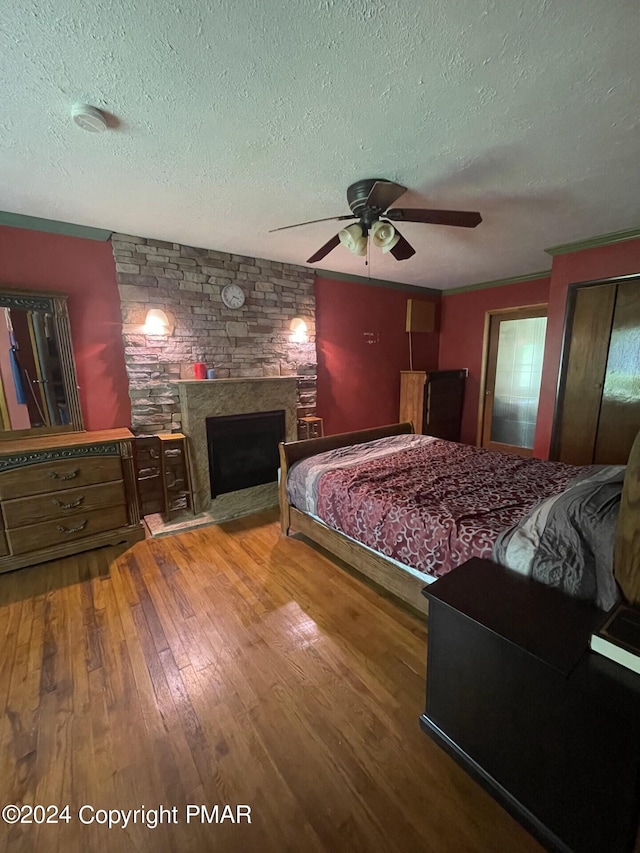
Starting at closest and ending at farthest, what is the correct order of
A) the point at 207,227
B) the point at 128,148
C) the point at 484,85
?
the point at 484,85
the point at 128,148
the point at 207,227

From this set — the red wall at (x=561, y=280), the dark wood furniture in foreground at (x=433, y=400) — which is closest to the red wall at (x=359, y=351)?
the dark wood furniture in foreground at (x=433, y=400)

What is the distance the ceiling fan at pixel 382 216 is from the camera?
1975 mm

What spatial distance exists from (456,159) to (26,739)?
3363mm

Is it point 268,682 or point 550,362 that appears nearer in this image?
point 268,682

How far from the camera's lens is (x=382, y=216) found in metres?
2.17

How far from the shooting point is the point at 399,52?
1234 mm

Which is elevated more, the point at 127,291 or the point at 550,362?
the point at 127,291

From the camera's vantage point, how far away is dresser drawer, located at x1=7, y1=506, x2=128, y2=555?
2.47 metres

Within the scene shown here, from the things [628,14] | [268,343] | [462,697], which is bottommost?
[462,697]

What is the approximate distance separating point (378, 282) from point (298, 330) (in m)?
1.51

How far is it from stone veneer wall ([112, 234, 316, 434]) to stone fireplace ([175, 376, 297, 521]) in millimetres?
259

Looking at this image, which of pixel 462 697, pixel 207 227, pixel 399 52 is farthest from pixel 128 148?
pixel 462 697

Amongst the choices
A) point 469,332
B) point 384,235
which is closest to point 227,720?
point 384,235

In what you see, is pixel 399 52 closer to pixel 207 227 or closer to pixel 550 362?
pixel 207 227
